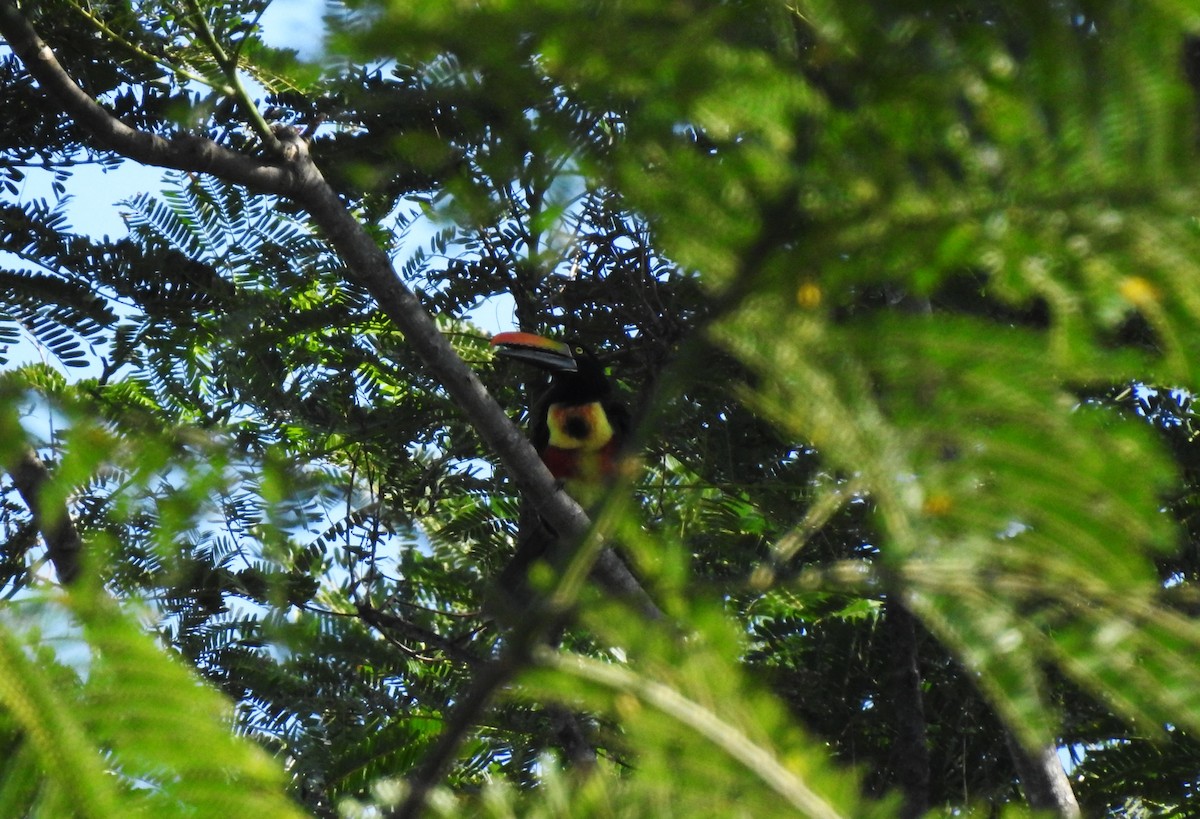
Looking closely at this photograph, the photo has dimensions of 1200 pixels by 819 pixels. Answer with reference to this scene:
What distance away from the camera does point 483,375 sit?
15.8ft

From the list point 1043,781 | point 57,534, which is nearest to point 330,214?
point 57,534

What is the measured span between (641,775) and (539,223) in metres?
0.55

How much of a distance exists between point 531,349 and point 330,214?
55.8 inches

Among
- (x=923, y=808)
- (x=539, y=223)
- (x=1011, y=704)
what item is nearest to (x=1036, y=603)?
(x=1011, y=704)

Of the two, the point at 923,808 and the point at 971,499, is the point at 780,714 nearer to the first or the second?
the point at 971,499

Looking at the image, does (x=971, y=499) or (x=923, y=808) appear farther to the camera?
(x=923, y=808)

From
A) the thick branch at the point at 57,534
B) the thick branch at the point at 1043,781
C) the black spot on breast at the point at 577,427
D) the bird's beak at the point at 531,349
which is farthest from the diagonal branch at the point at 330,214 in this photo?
the black spot on breast at the point at 577,427

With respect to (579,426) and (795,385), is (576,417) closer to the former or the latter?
(579,426)

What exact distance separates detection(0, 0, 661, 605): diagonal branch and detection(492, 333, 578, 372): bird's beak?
67 centimetres

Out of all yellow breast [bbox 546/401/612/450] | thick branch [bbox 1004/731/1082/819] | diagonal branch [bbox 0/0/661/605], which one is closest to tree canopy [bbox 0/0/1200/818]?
diagonal branch [bbox 0/0/661/605]

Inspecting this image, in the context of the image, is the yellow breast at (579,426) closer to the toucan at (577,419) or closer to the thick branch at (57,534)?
the toucan at (577,419)

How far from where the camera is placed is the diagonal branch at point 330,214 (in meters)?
3.15

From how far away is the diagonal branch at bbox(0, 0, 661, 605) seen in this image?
10.3 feet

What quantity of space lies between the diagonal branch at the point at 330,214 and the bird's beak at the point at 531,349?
2.19 ft
